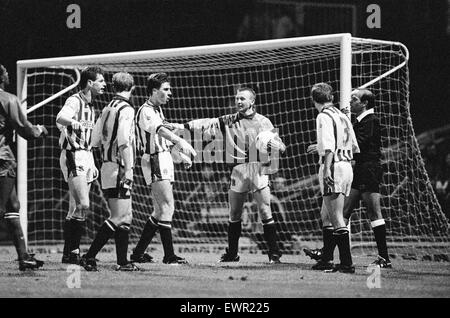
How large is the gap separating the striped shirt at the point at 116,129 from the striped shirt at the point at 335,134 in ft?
5.65

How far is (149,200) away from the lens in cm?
1530

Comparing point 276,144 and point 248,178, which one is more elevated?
point 276,144

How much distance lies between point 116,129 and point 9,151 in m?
1.02

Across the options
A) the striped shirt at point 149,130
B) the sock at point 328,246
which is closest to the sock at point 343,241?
the sock at point 328,246

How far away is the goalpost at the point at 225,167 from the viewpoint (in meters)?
11.5

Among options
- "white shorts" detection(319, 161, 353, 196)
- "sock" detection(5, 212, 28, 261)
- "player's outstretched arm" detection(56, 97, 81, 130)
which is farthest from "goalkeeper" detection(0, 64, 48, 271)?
"white shorts" detection(319, 161, 353, 196)

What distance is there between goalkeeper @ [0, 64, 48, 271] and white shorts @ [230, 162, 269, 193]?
2331mm

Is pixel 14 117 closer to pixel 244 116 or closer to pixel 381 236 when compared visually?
pixel 244 116

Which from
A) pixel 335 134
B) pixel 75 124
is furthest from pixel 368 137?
pixel 75 124

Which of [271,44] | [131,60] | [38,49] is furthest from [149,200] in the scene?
[271,44]

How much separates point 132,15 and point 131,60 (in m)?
5.28

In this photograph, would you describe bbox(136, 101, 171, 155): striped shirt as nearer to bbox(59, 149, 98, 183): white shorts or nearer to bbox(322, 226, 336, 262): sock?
bbox(59, 149, 98, 183): white shorts

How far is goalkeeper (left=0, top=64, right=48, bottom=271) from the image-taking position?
27.5ft

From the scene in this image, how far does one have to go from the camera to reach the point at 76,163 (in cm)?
938
